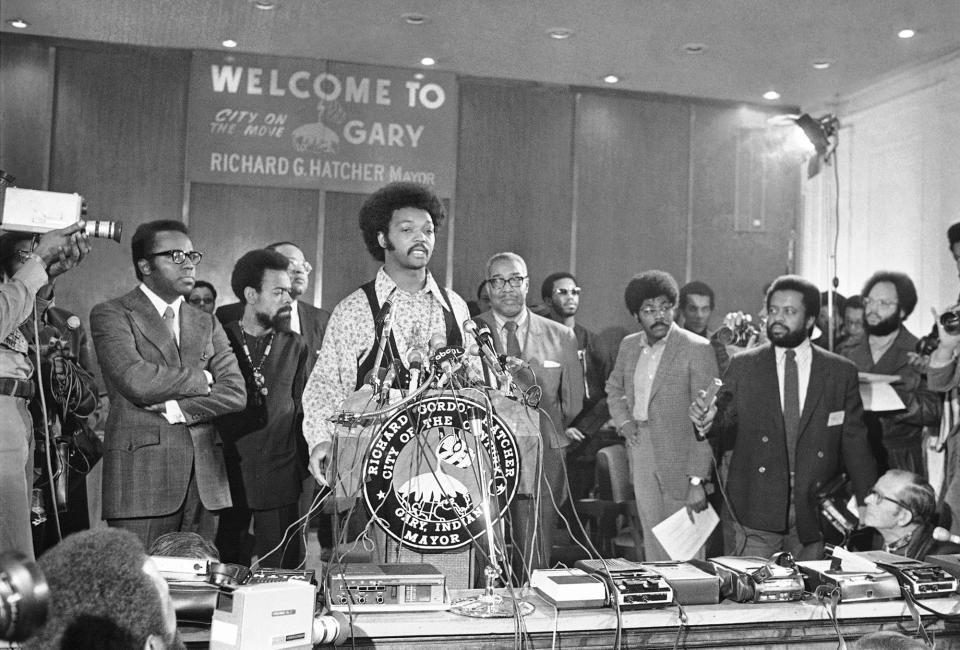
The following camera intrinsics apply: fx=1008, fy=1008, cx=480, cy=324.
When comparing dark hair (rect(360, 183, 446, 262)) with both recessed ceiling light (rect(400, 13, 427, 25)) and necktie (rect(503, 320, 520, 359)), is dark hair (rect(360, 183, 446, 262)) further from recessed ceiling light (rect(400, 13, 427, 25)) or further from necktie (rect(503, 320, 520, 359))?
recessed ceiling light (rect(400, 13, 427, 25))

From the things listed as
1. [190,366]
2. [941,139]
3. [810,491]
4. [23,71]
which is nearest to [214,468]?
[190,366]

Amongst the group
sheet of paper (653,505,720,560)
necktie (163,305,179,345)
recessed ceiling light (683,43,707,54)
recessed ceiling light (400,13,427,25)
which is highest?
recessed ceiling light (683,43,707,54)

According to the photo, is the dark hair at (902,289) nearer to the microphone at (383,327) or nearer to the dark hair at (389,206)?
the dark hair at (389,206)

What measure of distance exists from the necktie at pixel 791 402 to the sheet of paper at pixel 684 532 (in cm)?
57

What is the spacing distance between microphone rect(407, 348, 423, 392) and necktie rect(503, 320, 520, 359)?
1944mm

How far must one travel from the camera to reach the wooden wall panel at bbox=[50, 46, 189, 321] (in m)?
7.01

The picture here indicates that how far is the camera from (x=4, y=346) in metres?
3.17

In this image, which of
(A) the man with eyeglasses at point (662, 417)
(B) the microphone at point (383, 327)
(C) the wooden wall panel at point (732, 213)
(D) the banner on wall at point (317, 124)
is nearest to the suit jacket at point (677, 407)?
(A) the man with eyeglasses at point (662, 417)

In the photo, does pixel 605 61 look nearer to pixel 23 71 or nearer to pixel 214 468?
pixel 23 71

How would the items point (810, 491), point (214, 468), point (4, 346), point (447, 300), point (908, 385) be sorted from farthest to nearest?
point (908, 385)
point (810, 491)
point (214, 468)
point (447, 300)
point (4, 346)

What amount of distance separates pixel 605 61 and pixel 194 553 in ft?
18.3

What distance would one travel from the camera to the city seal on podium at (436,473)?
2896mm

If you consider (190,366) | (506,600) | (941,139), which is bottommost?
(506,600)

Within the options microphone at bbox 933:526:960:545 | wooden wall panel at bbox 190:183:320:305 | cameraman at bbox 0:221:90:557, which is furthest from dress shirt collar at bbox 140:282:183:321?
wooden wall panel at bbox 190:183:320:305
